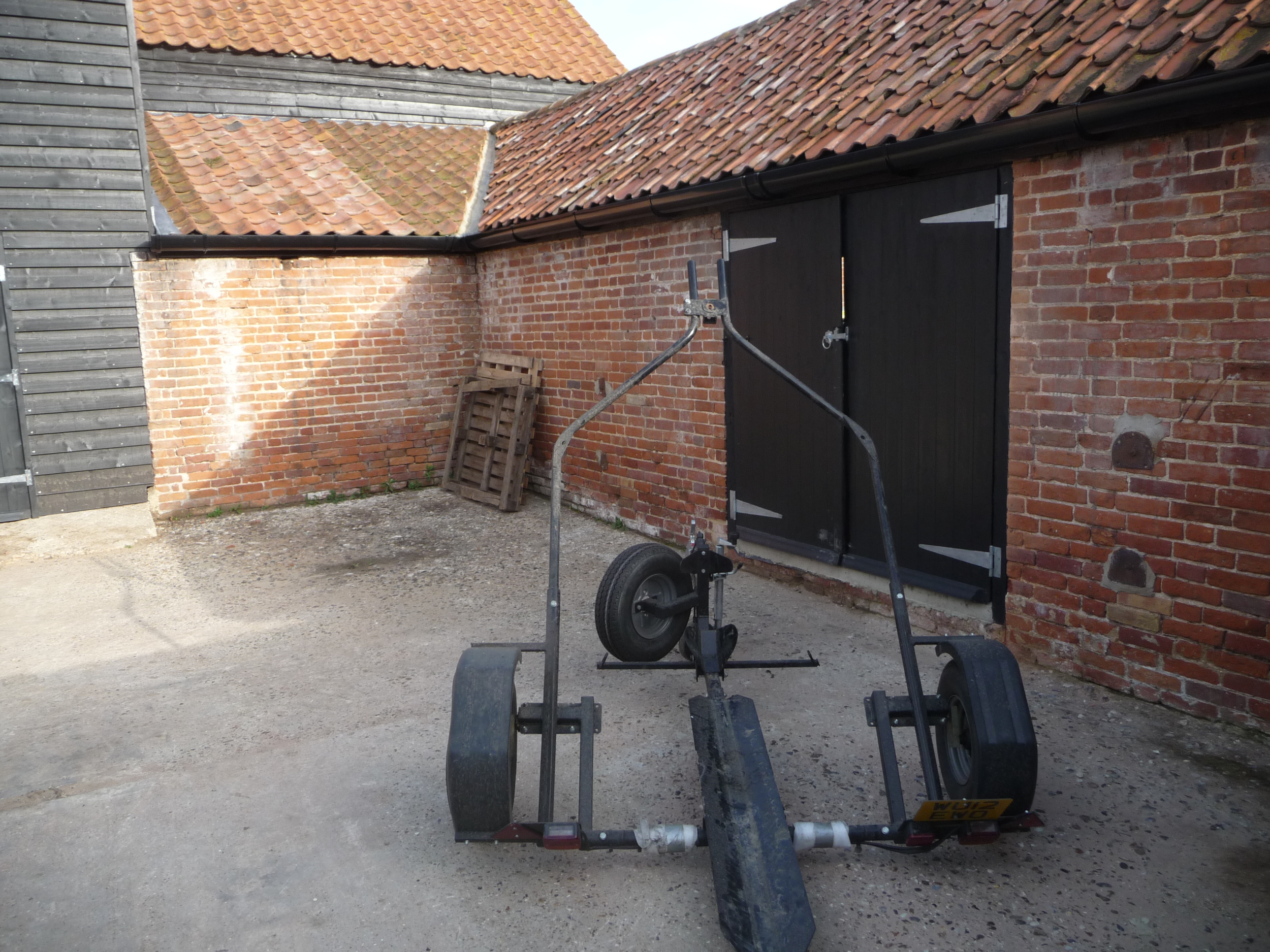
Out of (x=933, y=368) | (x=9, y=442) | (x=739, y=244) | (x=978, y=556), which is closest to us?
(x=978, y=556)

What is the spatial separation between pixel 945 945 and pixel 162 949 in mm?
2347

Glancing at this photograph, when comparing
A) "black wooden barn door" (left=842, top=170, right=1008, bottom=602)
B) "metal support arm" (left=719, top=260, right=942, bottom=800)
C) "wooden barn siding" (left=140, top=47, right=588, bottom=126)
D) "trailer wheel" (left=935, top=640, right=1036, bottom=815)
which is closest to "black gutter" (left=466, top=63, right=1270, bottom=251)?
"black wooden barn door" (left=842, top=170, right=1008, bottom=602)

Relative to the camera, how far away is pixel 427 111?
470 inches

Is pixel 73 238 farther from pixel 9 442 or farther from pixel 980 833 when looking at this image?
pixel 980 833

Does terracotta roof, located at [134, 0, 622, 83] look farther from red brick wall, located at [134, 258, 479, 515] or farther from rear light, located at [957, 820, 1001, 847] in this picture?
rear light, located at [957, 820, 1001, 847]

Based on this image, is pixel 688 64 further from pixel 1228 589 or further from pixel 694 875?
pixel 694 875

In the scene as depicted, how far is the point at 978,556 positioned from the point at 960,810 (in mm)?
2396

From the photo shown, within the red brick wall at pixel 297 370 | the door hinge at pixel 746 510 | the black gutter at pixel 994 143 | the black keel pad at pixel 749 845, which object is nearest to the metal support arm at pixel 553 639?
the black keel pad at pixel 749 845

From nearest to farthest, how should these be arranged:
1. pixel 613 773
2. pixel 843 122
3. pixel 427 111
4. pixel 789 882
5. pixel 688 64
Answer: pixel 789 882 < pixel 613 773 < pixel 843 122 < pixel 688 64 < pixel 427 111

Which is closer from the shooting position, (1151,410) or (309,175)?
(1151,410)

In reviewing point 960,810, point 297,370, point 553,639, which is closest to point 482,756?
point 553,639

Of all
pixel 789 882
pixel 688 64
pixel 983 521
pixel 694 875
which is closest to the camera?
pixel 789 882

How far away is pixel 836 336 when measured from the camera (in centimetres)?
573

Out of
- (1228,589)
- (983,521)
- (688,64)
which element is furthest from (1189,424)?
(688,64)
